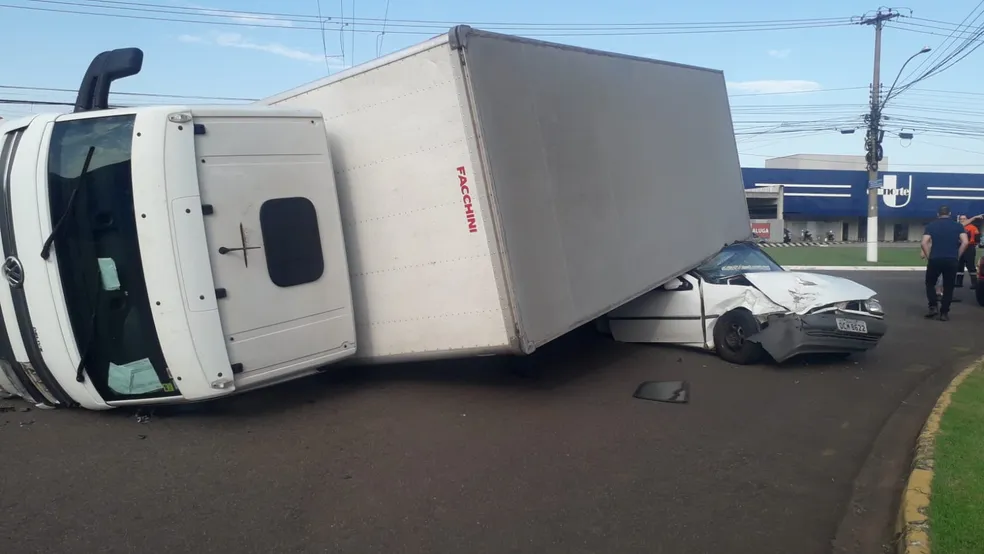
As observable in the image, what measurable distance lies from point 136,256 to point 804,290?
6836mm

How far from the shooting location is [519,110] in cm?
633

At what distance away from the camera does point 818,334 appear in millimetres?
8031

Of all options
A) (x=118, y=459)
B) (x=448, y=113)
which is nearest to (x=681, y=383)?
(x=448, y=113)

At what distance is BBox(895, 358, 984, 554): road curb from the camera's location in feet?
12.8

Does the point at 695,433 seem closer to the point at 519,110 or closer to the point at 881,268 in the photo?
the point at 519,110

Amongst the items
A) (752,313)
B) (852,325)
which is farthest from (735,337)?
(852,325)

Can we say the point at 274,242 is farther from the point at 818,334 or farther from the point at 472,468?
the point at 818,334

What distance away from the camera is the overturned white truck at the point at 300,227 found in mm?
5332

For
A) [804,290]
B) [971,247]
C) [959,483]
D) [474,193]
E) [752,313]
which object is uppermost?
[474,193]

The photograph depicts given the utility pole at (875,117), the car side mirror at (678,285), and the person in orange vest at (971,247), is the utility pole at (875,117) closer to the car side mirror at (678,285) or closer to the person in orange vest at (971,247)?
the person in orange vest at (971,247)

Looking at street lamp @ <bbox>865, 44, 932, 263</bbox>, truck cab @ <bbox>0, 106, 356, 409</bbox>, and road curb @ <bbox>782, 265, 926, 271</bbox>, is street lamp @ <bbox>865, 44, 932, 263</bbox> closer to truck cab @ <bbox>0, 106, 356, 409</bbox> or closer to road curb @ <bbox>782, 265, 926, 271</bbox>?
road curb @ <bbox>782, 265, 926, 271</bbox>

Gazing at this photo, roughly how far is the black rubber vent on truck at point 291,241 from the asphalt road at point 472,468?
125 cm

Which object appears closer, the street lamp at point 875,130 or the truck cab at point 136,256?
the truck cab at point 136,256

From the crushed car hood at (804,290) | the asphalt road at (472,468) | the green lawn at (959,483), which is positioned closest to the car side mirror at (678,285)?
the crushed car hood at (804,290)
